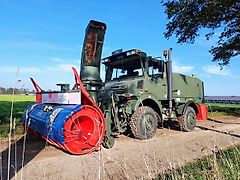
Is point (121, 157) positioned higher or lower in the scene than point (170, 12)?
lower

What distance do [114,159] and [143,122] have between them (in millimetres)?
2225

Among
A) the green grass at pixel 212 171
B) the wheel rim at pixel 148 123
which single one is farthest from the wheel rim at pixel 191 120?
the green grass at pixel 212 171

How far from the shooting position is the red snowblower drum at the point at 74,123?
18.1ft

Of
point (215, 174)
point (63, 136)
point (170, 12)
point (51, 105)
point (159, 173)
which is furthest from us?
point (170, 12)

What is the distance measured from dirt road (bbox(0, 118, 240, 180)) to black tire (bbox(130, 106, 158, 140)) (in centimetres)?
23

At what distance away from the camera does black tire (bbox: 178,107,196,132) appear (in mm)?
9391

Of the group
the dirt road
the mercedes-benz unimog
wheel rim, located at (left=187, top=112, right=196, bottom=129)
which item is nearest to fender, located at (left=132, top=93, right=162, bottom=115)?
the mercedes-benz unimog

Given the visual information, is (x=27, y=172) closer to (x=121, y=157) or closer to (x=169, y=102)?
(x=121, y=157)

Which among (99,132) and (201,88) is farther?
(201,88)

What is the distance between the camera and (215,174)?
3.06 meters

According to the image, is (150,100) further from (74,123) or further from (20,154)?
(20,154)

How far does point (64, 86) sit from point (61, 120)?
1788mm

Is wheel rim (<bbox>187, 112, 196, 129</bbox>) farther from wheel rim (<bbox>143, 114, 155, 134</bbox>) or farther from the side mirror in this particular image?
wheel rim (<bbox>143, 114, 155, 134</bbox>)

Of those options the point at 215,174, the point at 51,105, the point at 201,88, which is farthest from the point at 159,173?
the point at 201,88
